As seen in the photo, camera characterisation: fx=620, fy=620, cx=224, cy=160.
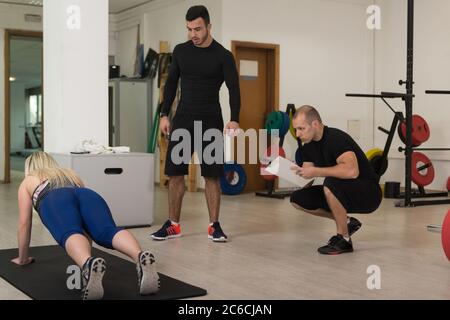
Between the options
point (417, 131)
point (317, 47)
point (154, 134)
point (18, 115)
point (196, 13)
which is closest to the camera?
point (196, 13)

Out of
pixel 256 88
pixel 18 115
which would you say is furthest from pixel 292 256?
pixel 18 115

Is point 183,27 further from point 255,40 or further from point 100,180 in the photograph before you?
point 100,180

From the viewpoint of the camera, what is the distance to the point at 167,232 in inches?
169

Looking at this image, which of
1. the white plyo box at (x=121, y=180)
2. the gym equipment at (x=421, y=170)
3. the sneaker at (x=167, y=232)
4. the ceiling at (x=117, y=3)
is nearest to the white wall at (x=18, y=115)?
the ceiling at (x=117, y=3)

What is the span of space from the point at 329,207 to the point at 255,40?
4.18m

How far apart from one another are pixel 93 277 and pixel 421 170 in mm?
5525

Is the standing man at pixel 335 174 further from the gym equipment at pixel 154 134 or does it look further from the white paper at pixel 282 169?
the gym equipment at pixel 154 134

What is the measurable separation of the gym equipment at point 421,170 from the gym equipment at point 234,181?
194cm

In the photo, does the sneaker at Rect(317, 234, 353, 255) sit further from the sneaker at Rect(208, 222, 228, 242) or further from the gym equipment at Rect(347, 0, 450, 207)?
the gym equipment at Rect(347, 0, 450, 207)

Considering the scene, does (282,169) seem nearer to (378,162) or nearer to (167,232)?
(167,232)

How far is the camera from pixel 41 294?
271 cm

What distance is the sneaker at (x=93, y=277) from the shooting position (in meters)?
2.41

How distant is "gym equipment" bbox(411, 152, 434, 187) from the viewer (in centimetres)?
706

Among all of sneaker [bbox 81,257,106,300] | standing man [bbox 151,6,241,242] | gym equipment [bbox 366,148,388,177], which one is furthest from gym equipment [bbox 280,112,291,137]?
sneaker [bbox 81,257,106,300]
